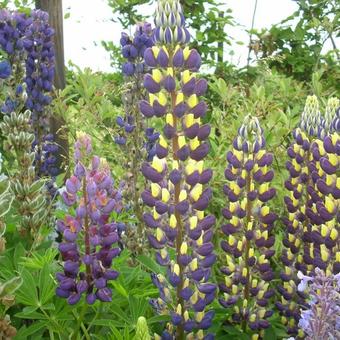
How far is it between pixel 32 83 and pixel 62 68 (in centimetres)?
134

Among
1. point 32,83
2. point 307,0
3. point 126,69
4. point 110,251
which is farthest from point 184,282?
point 307,0

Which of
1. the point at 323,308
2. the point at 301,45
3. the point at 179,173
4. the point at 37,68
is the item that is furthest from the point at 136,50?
the point at 301,45

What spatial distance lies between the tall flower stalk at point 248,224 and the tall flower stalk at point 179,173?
0.98 ft

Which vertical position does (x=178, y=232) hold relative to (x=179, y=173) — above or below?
below

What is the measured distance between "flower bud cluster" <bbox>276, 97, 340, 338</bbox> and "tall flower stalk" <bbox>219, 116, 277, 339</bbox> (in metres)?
0.17

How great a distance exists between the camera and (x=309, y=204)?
9.20ft

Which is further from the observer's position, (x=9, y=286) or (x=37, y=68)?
(x=37, y=68)

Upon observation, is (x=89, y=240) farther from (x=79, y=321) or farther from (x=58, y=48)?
(x=58, y=48)

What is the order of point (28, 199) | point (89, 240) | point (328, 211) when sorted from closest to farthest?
1. point (89, 240)
2. point (328, 211)
3. point (28, 199)

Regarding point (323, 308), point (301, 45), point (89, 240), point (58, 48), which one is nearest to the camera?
point (323, 308)

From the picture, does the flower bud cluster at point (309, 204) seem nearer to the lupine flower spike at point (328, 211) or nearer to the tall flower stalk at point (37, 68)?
the lupine flower spike at point (328, 211)

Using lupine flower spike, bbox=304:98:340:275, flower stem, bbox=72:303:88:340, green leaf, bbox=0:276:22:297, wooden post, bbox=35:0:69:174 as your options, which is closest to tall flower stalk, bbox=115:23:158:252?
lupine flower spike, bbox=304:98:340:275

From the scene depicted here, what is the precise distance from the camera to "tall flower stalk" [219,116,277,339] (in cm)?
258

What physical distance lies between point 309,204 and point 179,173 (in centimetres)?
78
